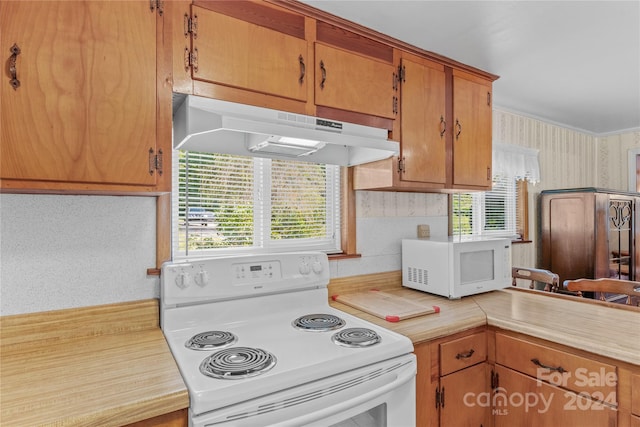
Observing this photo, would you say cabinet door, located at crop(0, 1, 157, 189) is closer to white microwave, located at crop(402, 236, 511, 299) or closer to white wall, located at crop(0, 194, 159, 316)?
white wall, located at crop(0, 194, 159, 316)

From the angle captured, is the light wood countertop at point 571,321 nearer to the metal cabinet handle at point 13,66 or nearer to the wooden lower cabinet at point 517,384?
the wooden lower cabinet at point 517,384

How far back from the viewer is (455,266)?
1882 millimetres

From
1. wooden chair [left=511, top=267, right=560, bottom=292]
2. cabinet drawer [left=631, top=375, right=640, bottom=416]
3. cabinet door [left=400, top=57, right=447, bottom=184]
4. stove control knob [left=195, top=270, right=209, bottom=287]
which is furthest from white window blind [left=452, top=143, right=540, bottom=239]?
stove control knob [left=195, top=270, right=209, bottom=287]

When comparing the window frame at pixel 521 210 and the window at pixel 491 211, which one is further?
the window frame at pixel 521 210

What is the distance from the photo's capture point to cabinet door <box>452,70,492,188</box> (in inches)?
82.6

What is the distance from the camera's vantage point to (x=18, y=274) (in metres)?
1.27

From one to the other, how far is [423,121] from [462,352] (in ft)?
3.90

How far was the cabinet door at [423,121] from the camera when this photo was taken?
6.23 ft

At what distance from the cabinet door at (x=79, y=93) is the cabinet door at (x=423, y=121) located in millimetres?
1224

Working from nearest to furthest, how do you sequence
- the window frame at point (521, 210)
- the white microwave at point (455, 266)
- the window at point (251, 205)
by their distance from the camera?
the window at point (251, 205)
the white microwave at point (455, 266)
the window frame at point (521, 210)

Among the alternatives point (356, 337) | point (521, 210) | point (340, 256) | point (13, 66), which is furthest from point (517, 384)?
point (521, 210)

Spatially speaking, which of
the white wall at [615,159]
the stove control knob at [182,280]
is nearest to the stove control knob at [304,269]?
the stove control knob at [182,280]

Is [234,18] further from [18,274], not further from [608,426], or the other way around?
[608,426]

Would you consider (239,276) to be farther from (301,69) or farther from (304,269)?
(301,69)
